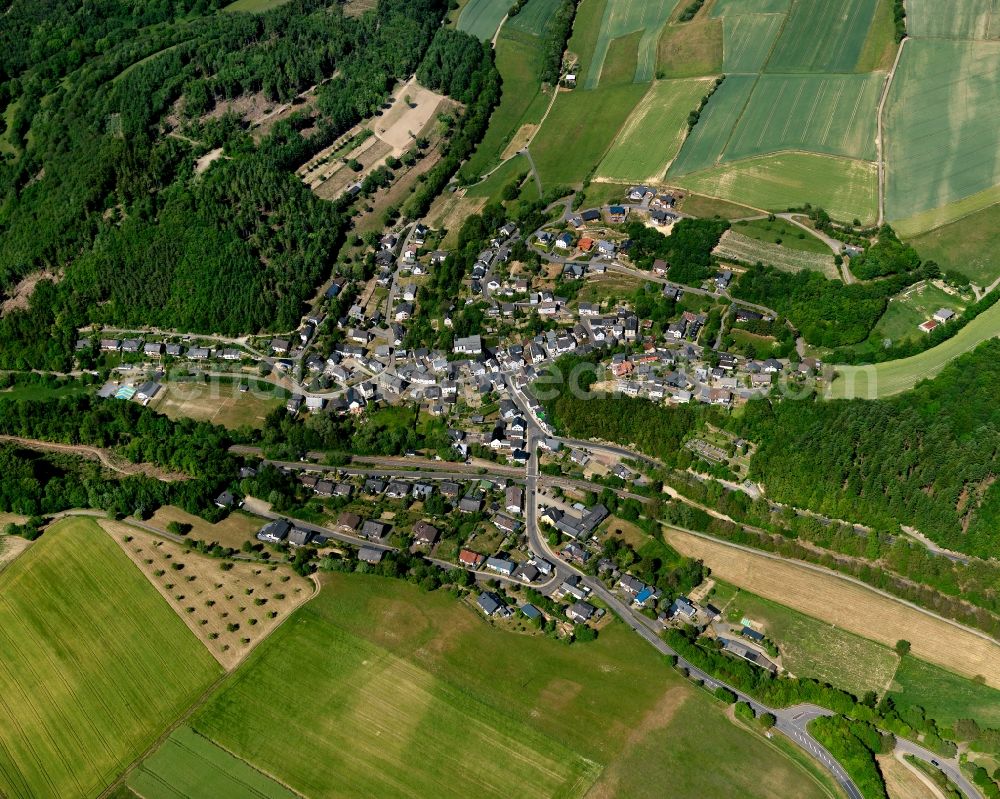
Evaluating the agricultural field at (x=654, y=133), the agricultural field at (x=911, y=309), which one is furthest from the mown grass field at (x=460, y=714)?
the agricultural field at (x=654, y=133)

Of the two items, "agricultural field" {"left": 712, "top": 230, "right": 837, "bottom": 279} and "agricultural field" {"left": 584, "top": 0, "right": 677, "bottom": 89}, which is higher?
"agricultural field" {"left": 584, "top": 0, "right": 677, "bottom": 89}

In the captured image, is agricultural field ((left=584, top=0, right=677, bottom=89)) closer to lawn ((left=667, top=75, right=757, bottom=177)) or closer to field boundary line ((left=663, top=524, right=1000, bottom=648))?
lawn ((left=667, top=75, right=757, bottom=177))

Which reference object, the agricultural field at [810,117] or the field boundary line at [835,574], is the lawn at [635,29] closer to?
the agricultural field at [810,117]

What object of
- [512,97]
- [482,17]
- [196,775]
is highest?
[482,17]

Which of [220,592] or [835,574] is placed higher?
[835,574]

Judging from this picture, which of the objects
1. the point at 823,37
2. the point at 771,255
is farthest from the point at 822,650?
the point at 823,37

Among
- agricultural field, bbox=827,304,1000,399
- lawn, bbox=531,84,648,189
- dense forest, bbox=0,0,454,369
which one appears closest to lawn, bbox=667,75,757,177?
lawn, bbox=531,84,648,189

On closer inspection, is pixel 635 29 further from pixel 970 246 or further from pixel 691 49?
pixel 970 246
